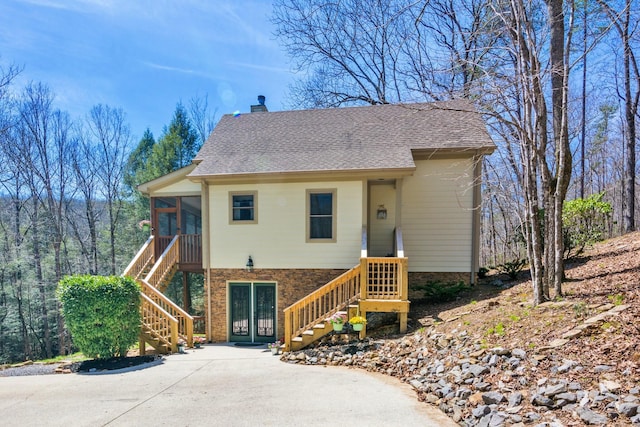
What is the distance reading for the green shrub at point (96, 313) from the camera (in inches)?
275

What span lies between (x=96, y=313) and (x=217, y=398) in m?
4.26

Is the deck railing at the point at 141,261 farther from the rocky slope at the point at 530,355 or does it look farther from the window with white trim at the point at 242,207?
the rocky slope at the point at 530,355

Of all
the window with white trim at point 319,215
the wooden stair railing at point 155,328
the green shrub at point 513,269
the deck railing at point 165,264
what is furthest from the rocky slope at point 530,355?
the deck railing at point 165,264

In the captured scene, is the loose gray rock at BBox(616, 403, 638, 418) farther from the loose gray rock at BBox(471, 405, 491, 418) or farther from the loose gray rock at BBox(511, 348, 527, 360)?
the loose gray rock at BBox(511, 348, 527, 360)

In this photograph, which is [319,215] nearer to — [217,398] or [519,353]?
[217,398]

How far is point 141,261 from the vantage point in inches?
404

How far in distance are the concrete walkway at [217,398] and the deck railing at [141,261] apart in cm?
361

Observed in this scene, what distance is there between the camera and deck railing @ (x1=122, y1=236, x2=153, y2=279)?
968 cm

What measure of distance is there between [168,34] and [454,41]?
12452 mm

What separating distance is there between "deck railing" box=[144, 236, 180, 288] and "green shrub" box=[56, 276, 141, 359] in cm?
188

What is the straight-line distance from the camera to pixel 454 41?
14688mm

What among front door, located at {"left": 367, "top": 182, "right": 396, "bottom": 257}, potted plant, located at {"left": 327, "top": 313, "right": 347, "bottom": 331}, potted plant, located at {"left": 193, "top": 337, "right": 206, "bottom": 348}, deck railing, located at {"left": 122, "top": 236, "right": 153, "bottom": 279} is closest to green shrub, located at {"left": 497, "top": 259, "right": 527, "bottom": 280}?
front door, located at {"left": 367, "top": 182, "right": 396, "bottom": 257}

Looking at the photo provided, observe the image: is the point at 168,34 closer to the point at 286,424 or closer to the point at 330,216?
the point at 330,216

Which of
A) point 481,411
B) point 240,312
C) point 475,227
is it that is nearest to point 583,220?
point 475,227
